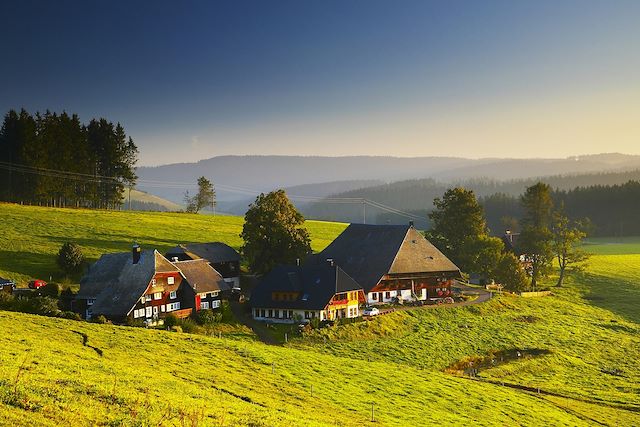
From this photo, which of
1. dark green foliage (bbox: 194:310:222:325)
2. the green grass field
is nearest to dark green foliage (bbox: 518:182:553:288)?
the green grass field

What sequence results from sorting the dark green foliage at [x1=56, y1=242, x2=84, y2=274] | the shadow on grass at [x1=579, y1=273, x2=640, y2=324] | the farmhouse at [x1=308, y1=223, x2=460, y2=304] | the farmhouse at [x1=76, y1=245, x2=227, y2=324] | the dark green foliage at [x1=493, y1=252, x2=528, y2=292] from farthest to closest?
the dark green foliage at [x1=493, y1=252, x2=528, y2=292] < the shadow on grass at [x1=579, y1=273, x2=640, y2=324] < the farmhouse at [x1=308, y1=223, x2=460, y2=304] < the dark green foliage at [x1=56, y1=242, x2=84, y2=274] < the farmhouse at [x1=76, y1=245, x2=227, y2=324]

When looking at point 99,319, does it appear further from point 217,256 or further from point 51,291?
point 217,256

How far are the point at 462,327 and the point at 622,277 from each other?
151 feet

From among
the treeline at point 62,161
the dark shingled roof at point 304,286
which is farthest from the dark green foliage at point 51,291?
the treeline at point 62,161

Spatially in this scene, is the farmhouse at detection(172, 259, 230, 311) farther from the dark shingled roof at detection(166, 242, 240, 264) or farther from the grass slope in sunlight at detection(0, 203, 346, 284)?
the grass slope in sunlight at detection(0, 203, 346, 284)

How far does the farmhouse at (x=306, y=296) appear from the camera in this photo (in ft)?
204

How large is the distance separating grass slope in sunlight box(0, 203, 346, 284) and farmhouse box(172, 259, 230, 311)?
17.2 metres

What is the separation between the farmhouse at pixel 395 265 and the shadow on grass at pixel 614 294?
22.3 m

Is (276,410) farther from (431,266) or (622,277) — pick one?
(622,277)

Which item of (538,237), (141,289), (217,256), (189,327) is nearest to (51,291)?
(141,289)

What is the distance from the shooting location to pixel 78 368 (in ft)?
94.8

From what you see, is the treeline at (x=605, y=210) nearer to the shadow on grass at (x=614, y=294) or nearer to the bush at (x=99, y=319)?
the shadow on grass at (x=614, y=294)

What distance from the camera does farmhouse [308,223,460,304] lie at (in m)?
73.8

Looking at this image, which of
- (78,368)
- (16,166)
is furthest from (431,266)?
(16,166)
